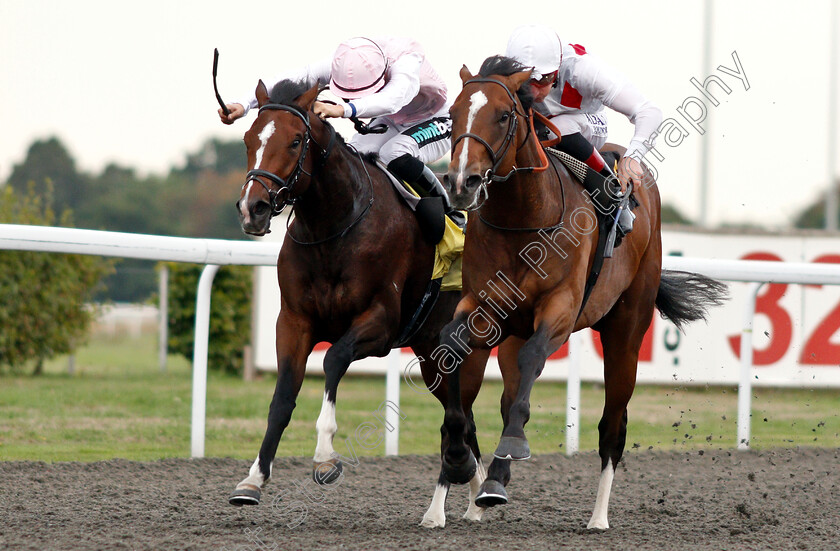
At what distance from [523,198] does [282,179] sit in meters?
0.95

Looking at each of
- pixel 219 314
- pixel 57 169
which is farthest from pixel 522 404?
pixel 57 169

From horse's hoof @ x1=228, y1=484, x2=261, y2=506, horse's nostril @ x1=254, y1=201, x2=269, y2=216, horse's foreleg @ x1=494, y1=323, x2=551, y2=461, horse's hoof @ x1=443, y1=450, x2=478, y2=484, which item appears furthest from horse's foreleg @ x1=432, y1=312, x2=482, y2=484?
horse's nostril @ x1=254, y1=201, x2=269, y2=216

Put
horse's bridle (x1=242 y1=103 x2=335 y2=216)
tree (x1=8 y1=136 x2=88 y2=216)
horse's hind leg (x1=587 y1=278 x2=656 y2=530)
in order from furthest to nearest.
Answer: tree (x1=8 y1=136 x2=88 y2=216) → horse's hind leg (x1=587 y1=278 x2=656 y2=530) → horse's bridle (x1=242 y1=103 x2=335 y2=216)

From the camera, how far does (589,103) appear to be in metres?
4.78

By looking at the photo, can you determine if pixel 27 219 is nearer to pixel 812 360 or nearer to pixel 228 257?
pixel 228 257

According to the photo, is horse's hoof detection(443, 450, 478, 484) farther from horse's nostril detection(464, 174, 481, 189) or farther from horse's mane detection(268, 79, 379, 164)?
horse's mane detection(268, 79, 379, 164)

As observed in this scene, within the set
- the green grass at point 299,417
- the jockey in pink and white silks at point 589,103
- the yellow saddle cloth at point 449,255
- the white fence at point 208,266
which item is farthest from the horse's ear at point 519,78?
the green grass at point 299,417

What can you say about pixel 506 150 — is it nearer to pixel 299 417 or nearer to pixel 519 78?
pixel 519 78

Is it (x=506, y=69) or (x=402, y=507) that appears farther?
(x=402, y=507)

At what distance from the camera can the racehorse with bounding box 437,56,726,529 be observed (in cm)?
376

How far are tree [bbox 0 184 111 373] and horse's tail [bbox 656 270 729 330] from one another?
718 centimetres

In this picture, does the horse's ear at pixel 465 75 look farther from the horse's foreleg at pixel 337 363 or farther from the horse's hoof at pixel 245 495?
the horse's hoof at pixel 245 495

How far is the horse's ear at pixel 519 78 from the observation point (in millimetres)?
3955

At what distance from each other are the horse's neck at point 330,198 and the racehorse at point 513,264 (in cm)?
52
